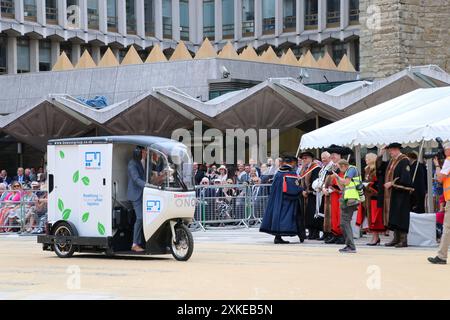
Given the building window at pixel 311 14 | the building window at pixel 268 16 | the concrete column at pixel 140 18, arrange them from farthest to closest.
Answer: the building window at pixel 268 16, the concrete column at pixel 140 18, the building window at pixel 311 14

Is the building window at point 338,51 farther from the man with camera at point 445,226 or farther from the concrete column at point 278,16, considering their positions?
the man with camera at point 445,226

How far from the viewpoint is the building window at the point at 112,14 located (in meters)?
69.3

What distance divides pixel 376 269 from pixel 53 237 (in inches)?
224

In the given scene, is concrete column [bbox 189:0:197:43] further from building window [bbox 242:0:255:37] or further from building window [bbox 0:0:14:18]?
building window [bbox 0:0:14:18]

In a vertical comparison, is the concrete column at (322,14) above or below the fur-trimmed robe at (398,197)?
above

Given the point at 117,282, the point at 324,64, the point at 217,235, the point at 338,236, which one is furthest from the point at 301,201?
the point at 324,64

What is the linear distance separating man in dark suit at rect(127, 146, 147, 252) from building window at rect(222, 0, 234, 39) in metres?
55.0

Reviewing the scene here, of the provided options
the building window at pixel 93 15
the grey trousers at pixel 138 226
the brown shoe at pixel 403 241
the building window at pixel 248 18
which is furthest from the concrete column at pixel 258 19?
the grey trousers at pixel 138 226

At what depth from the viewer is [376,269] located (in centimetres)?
1483

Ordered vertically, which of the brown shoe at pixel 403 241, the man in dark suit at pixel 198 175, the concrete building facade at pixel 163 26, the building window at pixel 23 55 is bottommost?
the brown shoe at pixel 403 241

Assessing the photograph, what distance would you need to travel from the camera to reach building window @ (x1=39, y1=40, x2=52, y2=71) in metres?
66.3

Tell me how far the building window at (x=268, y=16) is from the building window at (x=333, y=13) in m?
3.91

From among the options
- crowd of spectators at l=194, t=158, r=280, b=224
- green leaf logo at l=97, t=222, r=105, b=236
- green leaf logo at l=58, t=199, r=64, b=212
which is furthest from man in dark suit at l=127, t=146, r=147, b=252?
crowd of spectators at l=194, t=158, r=280, b=224

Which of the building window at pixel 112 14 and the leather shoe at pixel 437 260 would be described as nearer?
the leather shoe at pixel 437 260
